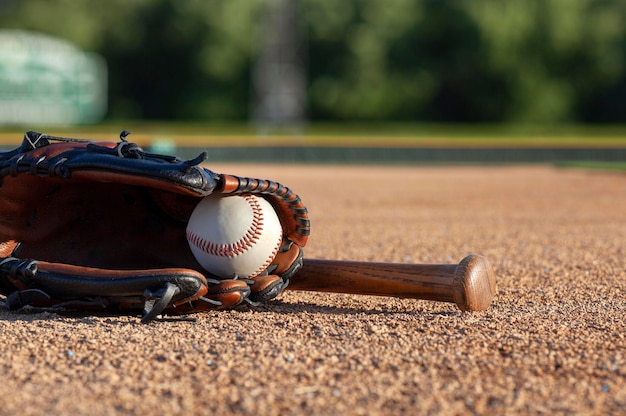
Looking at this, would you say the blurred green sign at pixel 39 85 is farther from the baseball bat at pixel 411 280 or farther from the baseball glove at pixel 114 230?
the baseball bat at pixel 411 280

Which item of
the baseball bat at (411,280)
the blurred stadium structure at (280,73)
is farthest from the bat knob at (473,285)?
the blurred stadium structure at (280,73)

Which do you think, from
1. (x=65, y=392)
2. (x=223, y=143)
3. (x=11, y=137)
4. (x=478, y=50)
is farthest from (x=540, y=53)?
(x=65, y=392)

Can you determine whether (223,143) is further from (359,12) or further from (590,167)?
(359,12)

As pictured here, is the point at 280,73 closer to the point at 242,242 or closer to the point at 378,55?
the point at 378,55

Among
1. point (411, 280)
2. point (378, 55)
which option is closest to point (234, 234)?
point (411, 280)

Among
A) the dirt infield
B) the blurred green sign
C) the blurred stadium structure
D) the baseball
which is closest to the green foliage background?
the blurred stadium structure

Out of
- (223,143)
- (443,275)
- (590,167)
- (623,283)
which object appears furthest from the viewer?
(223,143)
